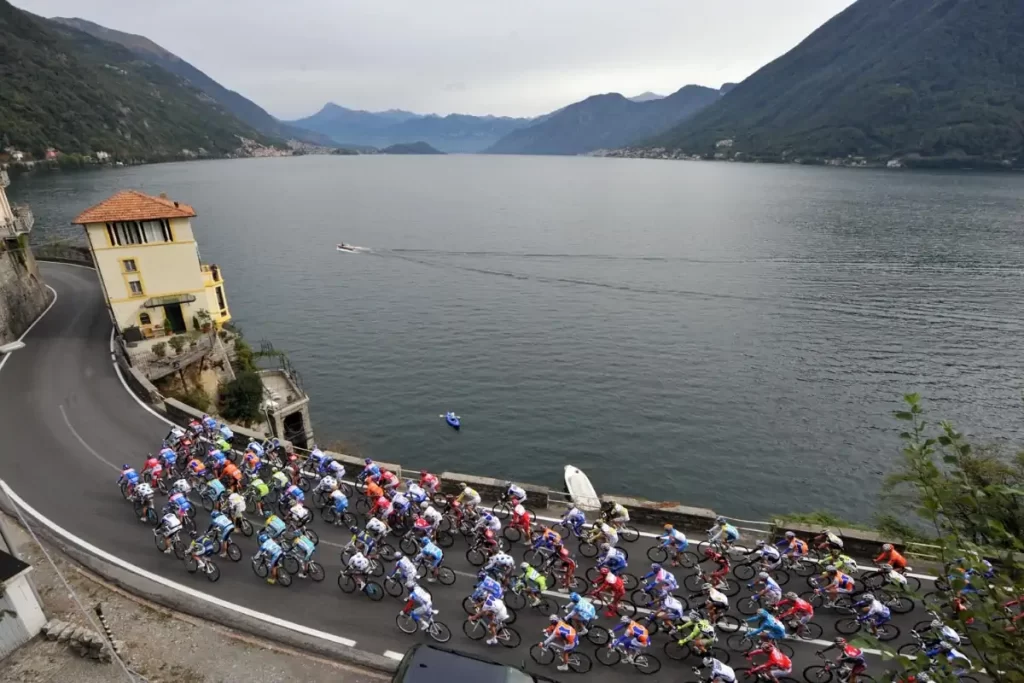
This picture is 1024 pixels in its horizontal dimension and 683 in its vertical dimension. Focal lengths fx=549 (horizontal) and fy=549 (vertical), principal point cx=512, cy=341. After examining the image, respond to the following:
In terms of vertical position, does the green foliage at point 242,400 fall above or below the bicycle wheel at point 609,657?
below

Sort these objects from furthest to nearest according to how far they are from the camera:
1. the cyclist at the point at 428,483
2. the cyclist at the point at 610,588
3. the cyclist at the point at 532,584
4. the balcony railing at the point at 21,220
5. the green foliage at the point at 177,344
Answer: the balcony railing at the point at 21,220 → the green foliage at the point at 177,344 → the cyclist at the point at 428,483 → the cyclist at the point at 532,584 → the cyclist at the point at 610,588

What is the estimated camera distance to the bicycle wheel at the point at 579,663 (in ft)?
47.7

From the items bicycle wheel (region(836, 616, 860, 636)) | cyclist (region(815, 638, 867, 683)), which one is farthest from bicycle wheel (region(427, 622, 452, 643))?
bicycle wheel (region(836, 616, 860, 636))

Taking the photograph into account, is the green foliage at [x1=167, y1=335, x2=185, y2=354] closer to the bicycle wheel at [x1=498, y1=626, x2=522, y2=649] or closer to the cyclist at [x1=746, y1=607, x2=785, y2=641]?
the bicycle wheel at [x1=498, y1=626, x2=522, y2=649]

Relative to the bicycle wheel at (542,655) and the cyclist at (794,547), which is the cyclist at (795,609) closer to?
the cyclist at (794,547)

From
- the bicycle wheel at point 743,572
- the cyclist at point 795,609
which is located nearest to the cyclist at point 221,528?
the bicycle wheel at point 743,572

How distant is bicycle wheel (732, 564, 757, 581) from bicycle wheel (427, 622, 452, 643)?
377 inches

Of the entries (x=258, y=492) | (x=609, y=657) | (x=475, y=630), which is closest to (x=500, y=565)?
(x=475, y=630)

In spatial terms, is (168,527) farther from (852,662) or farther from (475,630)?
(852,662)

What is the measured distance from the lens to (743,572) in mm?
18234

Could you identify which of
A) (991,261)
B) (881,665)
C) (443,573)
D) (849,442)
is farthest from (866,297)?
(443,573)

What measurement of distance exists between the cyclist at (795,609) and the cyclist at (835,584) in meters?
1.56

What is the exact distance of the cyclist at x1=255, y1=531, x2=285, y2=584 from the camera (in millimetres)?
16594

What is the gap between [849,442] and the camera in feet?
134
